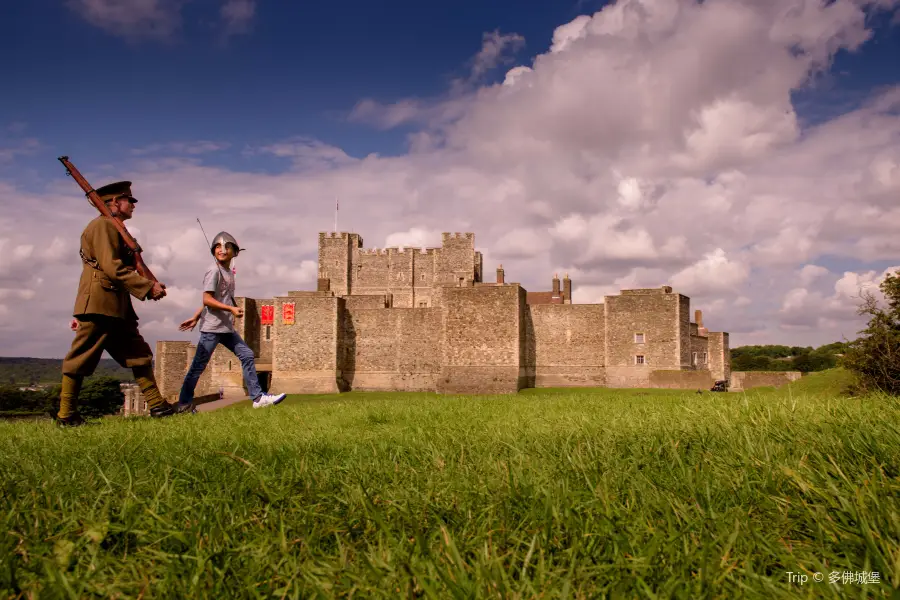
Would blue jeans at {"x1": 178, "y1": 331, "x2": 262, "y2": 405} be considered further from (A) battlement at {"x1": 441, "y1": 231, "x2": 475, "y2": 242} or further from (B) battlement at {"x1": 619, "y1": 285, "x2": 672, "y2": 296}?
(A) battlement at {"x1": 441, "y1": 231, "x2": 475, "y2": 242}

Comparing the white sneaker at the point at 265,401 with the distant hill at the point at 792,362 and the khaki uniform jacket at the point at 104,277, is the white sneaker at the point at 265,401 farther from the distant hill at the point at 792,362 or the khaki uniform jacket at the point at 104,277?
the distant hill at the point at 792,362

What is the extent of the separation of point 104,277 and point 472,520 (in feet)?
21.2

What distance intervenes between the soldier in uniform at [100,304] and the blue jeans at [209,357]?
1.48m

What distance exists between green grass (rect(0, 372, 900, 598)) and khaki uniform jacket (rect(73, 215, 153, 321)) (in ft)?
11.8

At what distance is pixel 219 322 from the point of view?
8.95 m

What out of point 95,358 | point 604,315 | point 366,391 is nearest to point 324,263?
point 366,391

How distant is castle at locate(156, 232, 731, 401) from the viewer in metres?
33.7

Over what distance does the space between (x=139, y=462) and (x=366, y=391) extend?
114ft

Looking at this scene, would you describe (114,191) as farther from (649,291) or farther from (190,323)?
(649,291)

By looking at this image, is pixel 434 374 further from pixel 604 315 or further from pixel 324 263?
pixel 324 263

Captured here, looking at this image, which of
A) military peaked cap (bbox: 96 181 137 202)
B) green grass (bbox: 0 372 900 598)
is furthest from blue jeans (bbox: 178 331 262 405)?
green grass (bbox: 0 372 900 598)

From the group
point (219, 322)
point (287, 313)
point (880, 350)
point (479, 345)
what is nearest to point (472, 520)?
point (219, 322)

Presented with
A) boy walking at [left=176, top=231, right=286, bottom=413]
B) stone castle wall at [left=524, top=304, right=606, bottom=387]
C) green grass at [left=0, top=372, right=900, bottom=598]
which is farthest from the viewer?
stone castle wall at [left=524, top=304, right=606, bottom=387]

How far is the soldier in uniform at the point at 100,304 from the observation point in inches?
272
